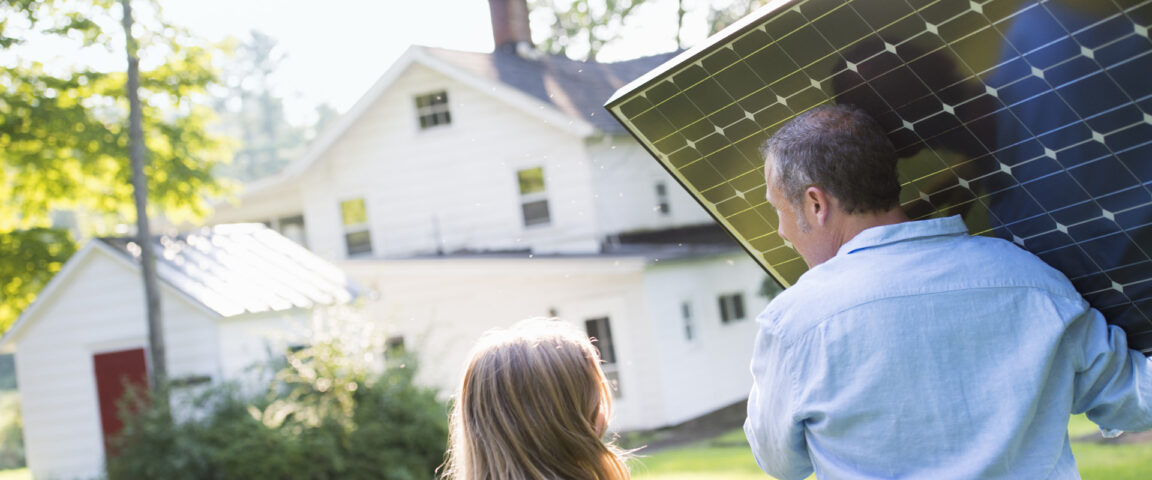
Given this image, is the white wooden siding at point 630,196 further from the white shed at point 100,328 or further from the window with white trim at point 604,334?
the white shed at point 100,328

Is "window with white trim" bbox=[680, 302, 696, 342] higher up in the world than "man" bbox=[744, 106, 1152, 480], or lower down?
lower down

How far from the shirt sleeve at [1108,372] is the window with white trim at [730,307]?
526 inches

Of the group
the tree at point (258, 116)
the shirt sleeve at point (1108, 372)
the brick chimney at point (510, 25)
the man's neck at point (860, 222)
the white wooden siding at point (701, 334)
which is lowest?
the white wooden siding at point (701, 334)

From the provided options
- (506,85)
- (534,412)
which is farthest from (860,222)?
(506,85)

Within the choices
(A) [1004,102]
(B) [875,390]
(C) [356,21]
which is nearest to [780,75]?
(A) [1004,102]

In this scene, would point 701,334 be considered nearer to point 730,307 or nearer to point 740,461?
point 730,307

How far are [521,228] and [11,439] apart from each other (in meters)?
13.7

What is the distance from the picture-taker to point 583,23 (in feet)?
40.5

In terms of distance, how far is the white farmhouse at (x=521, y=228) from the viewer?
14.5 metres

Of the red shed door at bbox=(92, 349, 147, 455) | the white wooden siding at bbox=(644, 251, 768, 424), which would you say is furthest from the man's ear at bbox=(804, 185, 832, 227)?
the white wooden siding at bbox=(644, 251, 768, 424)

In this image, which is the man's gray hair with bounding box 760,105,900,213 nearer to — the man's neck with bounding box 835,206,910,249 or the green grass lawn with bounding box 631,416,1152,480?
the man's neck with bounding box 835,206,910,249

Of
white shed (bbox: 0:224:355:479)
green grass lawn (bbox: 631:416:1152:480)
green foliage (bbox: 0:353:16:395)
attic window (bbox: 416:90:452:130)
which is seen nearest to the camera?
green grass lawn (bbox: 631:416:1152:480)

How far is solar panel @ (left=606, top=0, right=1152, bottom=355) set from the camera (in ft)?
5.19

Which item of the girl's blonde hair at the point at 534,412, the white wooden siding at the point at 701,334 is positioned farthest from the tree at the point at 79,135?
the girl's blonde hair at the point at 534,412
